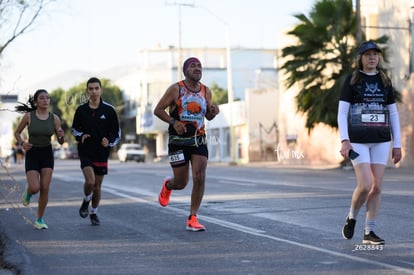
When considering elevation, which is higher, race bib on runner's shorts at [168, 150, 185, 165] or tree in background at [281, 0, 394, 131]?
tree in background at [281, 0, 394, 131]

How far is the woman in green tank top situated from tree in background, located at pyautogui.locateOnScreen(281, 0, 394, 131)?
2255cm

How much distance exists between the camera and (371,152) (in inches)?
337

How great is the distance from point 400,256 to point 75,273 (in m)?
2.83

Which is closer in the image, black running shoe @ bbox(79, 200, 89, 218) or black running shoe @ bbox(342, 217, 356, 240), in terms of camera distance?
black running shoe @ bbox(342, 217, 356, 240)

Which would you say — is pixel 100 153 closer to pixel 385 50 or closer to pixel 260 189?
pixel 260 189

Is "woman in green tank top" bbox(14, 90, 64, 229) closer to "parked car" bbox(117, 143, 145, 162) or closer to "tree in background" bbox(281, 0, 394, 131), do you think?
"tree in background" bbox(281, 0, 394, 131)

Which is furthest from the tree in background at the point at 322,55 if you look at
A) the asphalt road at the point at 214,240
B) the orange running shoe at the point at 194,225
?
the orange running shoe at the point at 194,225

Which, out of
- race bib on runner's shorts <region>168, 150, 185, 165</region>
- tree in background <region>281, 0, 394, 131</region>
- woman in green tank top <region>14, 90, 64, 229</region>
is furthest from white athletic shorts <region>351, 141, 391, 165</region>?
tree in background <region>281, 0, 394, 131</region>

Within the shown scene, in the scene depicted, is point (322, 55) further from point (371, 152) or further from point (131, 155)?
point (131, 155)

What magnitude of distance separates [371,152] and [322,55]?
87.7 ft

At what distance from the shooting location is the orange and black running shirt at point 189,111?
1038 centimetres

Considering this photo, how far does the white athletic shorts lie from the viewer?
27.9ft

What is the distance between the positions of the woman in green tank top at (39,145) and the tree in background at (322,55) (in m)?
22.5

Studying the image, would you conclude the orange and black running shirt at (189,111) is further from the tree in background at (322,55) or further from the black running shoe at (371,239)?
the tree in background at (322,55)
